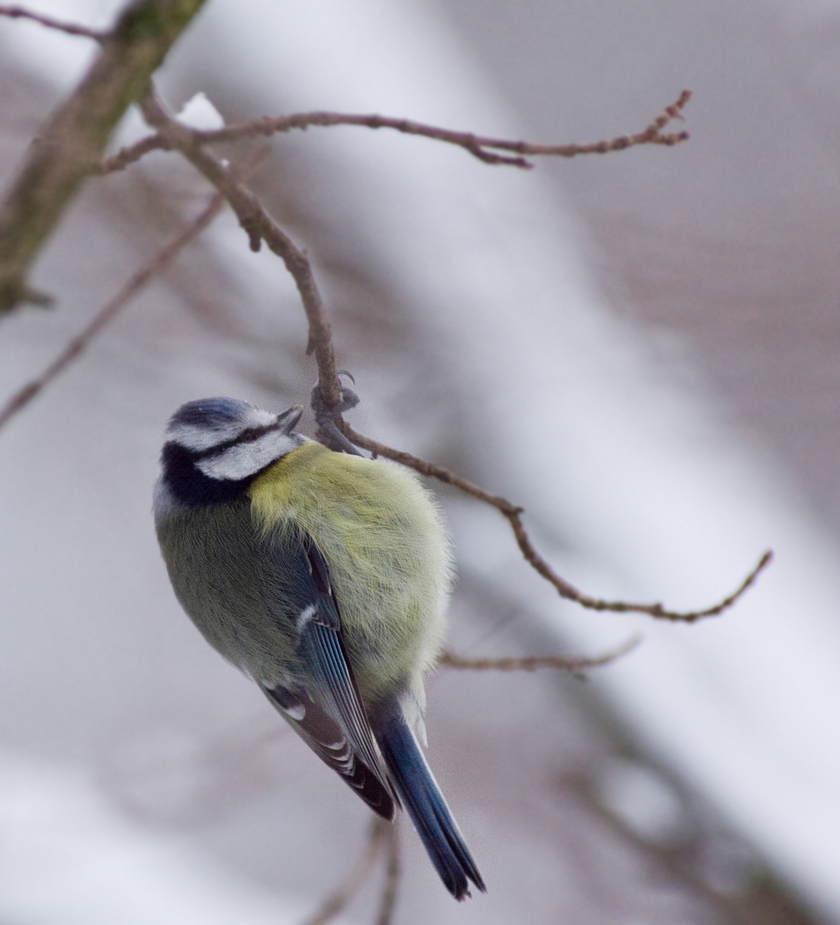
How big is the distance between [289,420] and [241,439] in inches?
3.3

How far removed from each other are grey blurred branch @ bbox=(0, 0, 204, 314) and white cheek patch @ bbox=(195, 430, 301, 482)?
0.83 metres

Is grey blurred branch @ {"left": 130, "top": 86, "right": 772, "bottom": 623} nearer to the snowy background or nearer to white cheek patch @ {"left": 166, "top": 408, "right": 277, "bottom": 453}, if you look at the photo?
white cheek patch @ {"left": 166, "top": 408, "right": 277, "bottom": 453}

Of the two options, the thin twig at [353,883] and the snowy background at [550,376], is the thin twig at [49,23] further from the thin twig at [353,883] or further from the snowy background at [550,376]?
the thin twig at [353,883]

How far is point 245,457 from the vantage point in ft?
4.69

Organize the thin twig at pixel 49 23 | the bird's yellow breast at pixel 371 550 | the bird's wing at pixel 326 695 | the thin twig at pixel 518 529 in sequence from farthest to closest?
the bird's yellow breast at pixel 371 550, the bird's wing at pixel 326 695, the thin twig at pixel 518 529, the thin twig at pixel 49 23

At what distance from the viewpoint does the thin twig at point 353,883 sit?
1271 mm

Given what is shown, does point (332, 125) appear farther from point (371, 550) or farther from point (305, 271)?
point (371, 550)

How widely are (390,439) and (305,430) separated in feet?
0.66

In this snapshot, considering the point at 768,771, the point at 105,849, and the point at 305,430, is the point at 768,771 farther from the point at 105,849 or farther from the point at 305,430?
the point at 105,849

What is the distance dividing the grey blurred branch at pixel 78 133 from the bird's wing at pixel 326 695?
2.80ft

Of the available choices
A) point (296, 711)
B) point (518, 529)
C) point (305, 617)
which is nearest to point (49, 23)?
point (518, 529)

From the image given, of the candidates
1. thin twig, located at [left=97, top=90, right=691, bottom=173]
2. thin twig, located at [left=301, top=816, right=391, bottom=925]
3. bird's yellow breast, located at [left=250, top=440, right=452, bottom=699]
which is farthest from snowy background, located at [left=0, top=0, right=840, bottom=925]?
thin twig, located at [left=97, top=90, right=691, bottom=173]

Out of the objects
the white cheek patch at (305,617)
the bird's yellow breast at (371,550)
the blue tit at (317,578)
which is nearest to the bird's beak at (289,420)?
the blue tit at (317,578)

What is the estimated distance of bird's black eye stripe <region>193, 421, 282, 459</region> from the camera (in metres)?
1.38
